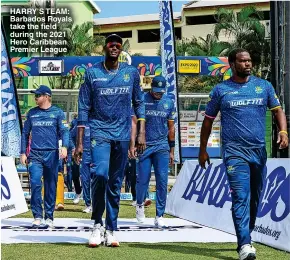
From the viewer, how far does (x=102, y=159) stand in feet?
24.1

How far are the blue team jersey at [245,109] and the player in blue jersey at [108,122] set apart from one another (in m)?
1.09

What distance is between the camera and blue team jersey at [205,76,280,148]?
6.84 m

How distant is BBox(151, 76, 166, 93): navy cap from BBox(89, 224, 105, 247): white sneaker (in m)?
2.94

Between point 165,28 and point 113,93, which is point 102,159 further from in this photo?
point 165,28

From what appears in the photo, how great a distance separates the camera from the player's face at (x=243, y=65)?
22.5 ft

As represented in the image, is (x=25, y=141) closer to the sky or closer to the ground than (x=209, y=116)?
closer to the ground

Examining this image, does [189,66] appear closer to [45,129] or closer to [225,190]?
[225,190]

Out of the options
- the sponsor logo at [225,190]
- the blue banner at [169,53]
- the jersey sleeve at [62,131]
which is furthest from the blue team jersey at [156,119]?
the blue banner at [169,53]

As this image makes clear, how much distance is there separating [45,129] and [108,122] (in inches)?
104

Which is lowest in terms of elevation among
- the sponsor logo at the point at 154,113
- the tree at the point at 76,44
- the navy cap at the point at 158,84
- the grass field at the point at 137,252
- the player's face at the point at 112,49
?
the grass field at the point at 137,252

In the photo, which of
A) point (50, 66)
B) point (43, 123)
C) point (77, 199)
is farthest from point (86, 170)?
point (50, 66)

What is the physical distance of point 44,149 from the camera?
974cm

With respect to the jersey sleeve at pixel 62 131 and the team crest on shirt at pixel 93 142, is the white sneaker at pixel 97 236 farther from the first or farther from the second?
the jersey sleeve at pixel 62 131

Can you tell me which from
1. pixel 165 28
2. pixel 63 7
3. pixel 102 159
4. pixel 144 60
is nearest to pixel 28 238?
pixel 102 159
